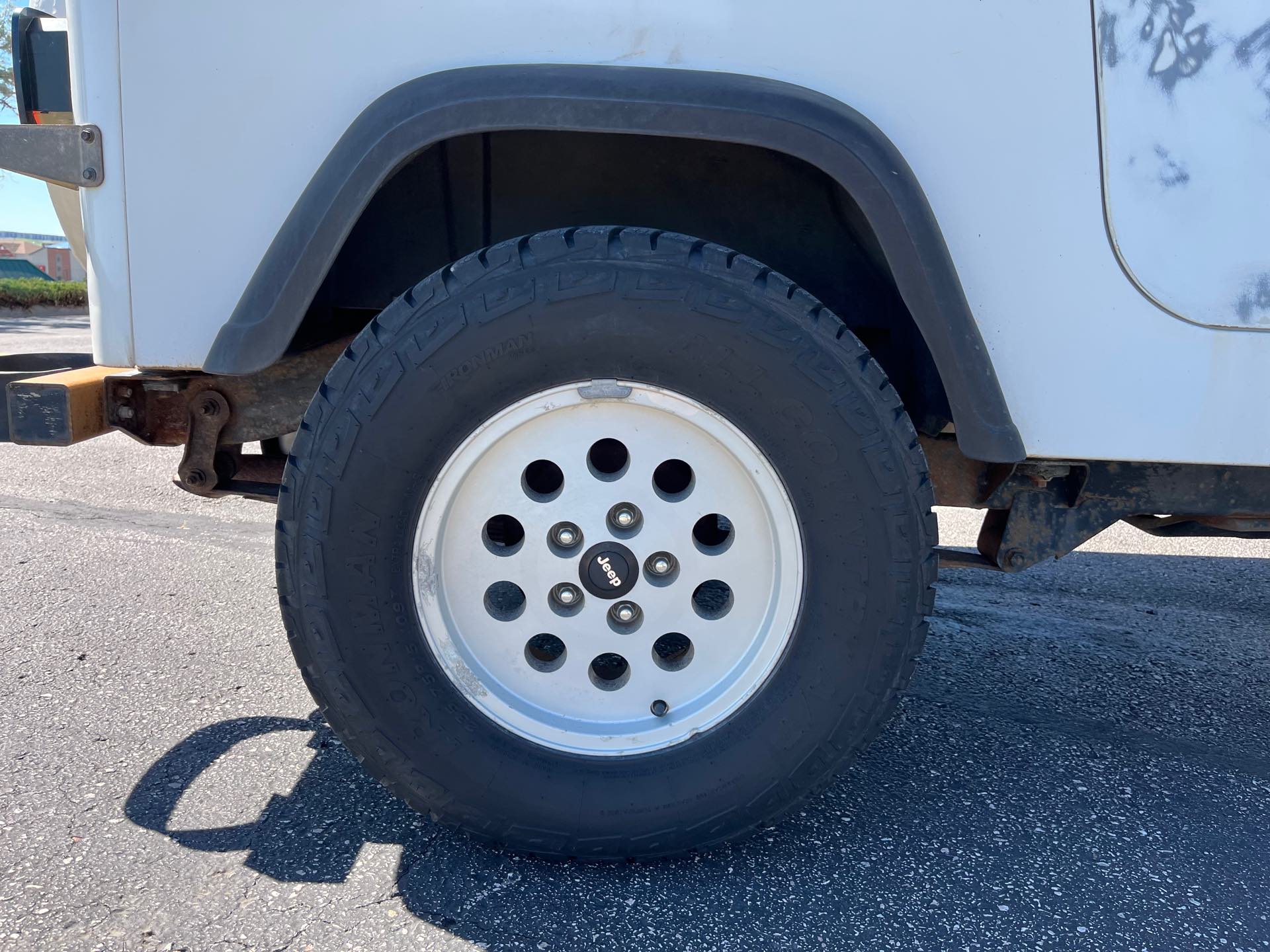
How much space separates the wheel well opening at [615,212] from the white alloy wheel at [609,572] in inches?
21.1

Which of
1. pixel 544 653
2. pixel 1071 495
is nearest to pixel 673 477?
pixel 544 653

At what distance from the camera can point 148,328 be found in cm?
164

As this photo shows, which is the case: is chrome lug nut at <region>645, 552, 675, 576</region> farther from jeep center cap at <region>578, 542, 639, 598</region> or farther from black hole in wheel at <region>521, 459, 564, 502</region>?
black hole in wheel at <region>521, 459, 564, 502</region>

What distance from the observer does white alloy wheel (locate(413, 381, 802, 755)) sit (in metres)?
1.62

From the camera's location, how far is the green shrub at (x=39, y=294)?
66.2 feet

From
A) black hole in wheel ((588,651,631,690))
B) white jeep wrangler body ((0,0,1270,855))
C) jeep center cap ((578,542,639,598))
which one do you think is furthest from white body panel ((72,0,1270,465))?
black hole in wheel ((588,651,631,690))

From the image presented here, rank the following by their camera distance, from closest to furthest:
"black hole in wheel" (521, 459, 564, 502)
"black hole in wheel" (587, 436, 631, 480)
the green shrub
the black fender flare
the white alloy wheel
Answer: the black fender flare
the white alloy wheel
"black hole in wheel" (587, 436, 631, 480)
"black hole in wheel" (521, 459, 564, 502)
the green shrub

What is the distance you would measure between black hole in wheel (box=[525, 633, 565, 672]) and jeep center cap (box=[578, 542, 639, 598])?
0.47ft

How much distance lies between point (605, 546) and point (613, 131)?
0.73 meters

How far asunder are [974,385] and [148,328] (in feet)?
4.91

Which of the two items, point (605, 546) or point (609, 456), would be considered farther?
point (609, 456)

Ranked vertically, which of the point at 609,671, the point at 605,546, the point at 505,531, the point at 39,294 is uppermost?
the point at 605,546

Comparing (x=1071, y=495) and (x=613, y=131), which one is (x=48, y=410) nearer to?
(x=613, y=131)

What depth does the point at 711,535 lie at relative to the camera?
6.66ft
